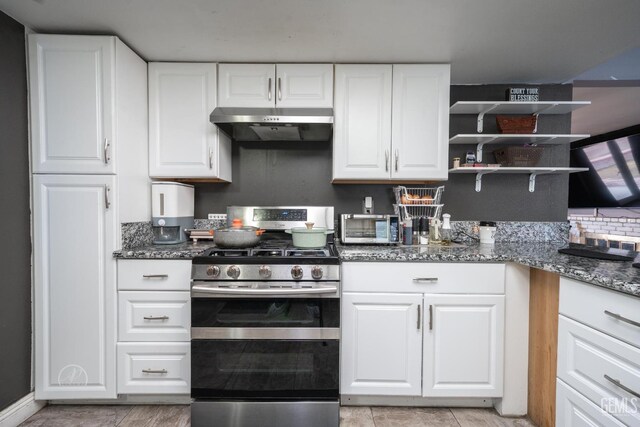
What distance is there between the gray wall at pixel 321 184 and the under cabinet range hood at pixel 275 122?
159 mm

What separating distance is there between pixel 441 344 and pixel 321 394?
0.72 metres

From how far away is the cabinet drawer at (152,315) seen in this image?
1.66 m

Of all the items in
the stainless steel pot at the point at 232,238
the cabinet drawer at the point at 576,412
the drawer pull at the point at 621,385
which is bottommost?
the cabinet drawer at the point at 576,412

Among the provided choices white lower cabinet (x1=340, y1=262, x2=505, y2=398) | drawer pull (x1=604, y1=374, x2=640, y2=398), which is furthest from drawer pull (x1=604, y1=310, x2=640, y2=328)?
white lower cabinet (x1=340, y1=262, x2=505, y2=398)

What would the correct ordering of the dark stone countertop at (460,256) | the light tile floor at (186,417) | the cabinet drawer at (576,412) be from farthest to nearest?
1. the light tile floor at (186,417)
2. the dark stone countertop at (460,256)
3. the cabinet drawer at (576,412)

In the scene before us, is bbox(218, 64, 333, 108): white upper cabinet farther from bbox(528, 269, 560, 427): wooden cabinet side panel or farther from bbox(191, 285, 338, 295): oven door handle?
bbox(528, 269, 560, 427): wooden cabinet side panel

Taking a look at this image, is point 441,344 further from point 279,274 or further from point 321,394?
point 279,274

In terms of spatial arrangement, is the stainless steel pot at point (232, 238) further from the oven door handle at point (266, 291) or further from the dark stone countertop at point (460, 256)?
the oven door handle at point (266, 291)

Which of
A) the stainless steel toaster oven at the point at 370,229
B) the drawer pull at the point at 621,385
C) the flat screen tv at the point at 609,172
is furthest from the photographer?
the flat screen tv at the point at 609,172

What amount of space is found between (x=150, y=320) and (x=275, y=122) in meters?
1.37

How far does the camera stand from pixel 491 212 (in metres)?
2.32

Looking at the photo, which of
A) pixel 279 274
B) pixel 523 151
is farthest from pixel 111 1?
pixel 523 151

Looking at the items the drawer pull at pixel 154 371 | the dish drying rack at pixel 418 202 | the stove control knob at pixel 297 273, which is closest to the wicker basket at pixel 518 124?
the dish drying rack at pixel 418 202

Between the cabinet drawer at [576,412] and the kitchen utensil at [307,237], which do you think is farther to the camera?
the kitchen utensil at [307,237]
